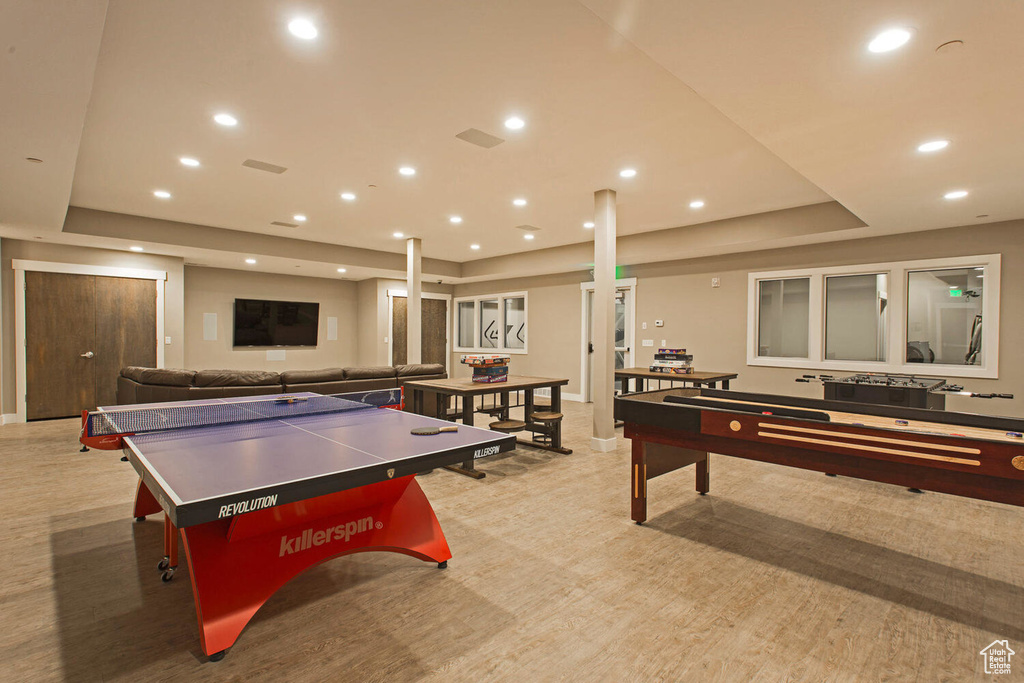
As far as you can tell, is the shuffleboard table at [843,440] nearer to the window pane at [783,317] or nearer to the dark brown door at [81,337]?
the window pane at [783,317]

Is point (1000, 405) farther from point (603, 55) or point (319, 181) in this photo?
point (319, 181)

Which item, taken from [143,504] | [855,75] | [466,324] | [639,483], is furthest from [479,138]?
[466,324]

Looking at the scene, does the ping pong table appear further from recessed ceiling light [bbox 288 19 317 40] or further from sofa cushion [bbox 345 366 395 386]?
sofa cushion [bbox 345 366 395 386]

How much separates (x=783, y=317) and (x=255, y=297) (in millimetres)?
9407

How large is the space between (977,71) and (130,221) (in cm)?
824

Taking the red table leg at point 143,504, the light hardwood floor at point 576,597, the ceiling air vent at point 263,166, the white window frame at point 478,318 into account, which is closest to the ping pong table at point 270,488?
the light hardwood floor at point 576,597

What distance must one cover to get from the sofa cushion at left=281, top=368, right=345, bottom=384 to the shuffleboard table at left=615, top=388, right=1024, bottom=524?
341 centimetres

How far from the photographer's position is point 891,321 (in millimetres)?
5664

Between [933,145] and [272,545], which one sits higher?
[933,145]

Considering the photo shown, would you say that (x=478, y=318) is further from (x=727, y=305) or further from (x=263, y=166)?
(x=263, y=166)

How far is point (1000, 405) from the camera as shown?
505 cm

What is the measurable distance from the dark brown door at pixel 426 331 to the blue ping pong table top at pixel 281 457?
25.4 ft

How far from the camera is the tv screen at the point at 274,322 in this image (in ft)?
29.9

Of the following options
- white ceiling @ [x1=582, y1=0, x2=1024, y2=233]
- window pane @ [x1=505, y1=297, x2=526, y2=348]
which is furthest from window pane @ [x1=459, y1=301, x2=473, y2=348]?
white ceiling @ [x1=582, y1=0, x2=1024, y2=233]
